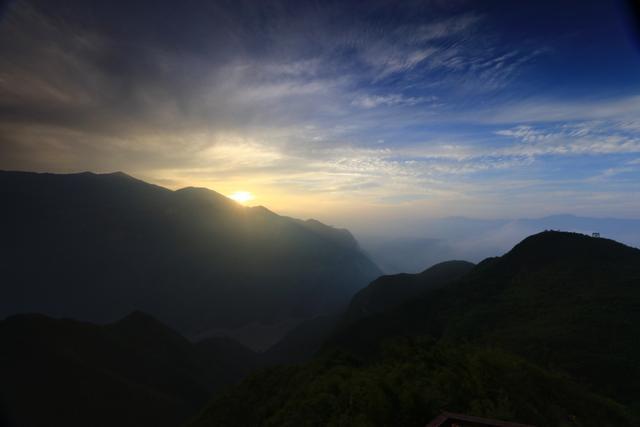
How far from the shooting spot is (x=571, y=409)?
20.9 meters

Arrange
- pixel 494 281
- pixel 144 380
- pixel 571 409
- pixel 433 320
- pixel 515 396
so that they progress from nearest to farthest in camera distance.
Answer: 1. pixel 515 396
2. pixel 571 409
3. pixel 433 320
4. pixel 494 281
5. pixel 144 380

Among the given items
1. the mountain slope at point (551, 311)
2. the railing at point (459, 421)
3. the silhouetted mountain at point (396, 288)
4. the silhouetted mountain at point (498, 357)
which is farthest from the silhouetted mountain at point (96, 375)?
the railing at point (459, 421)

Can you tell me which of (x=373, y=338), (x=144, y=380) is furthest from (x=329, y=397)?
(x=144, y=380)

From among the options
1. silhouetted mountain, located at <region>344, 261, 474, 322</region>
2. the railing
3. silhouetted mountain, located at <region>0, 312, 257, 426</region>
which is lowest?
silhouetted mountain, located at <region>0, 312, 257, 426</region>

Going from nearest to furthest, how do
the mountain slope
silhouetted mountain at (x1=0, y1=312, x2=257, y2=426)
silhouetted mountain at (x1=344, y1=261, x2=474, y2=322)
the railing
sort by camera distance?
the railing < the mountain slope < silhouetted mountain at (x1=0, y1=312, x2=257, y2=426) < silhouetted mountain at (x1=344, y1=261, x2=474, y2=322)

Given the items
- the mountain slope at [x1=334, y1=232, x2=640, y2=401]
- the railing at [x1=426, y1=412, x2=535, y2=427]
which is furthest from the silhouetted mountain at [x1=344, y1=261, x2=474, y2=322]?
the railing at [x1=426, y1=412, x2=535, y2=427]

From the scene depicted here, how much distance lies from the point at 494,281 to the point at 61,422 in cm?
9272

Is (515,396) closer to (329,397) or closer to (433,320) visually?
(329,397)

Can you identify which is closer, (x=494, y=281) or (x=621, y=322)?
(x=621, y=322)

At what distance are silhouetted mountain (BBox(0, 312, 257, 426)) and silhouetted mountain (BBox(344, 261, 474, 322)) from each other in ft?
169

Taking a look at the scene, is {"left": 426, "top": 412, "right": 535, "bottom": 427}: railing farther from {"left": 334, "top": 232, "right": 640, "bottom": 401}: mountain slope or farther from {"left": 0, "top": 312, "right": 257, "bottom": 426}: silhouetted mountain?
{"left": 0, "top": 312, "right": 257, "bottom": 426}: silhouetted mountain

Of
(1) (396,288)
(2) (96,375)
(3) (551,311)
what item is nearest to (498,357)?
(3) (551,311)

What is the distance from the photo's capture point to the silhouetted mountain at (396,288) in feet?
355

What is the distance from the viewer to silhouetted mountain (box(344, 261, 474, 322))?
355ft
